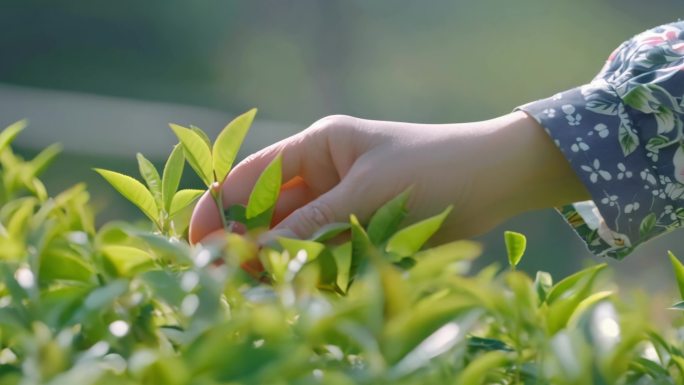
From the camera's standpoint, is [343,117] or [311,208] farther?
[343,117]

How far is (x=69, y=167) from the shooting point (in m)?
4.98

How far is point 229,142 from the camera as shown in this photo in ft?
2.57

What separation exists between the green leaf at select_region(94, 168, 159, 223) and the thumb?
0.16 meters

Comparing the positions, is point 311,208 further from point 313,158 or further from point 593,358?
point 593,358

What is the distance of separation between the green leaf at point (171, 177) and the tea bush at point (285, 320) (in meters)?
0.17

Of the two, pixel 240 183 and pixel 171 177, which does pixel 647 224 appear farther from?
pixel 171 177

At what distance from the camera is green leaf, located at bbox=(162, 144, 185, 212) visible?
77cm

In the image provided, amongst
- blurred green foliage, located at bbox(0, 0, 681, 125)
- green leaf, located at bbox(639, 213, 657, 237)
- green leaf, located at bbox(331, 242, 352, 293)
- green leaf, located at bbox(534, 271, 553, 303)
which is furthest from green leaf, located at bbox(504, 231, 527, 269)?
blurred green foliage, located at bbox(0, 0, 681, 125)

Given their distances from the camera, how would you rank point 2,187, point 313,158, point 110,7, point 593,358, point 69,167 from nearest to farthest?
point 593,358, point 2,187, point 313,158, point 69,167, point 110,7

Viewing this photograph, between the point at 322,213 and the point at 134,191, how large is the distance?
22 cm

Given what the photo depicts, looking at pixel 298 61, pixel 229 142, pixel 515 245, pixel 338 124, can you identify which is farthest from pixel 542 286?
pixel 298 61

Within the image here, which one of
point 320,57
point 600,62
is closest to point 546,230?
point 600,62

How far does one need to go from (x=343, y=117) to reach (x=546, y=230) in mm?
4386

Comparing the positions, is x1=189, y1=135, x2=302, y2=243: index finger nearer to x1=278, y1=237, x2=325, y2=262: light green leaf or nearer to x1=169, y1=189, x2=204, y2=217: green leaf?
x1=169, y1=189, x2=204, y2=217: green leaf
